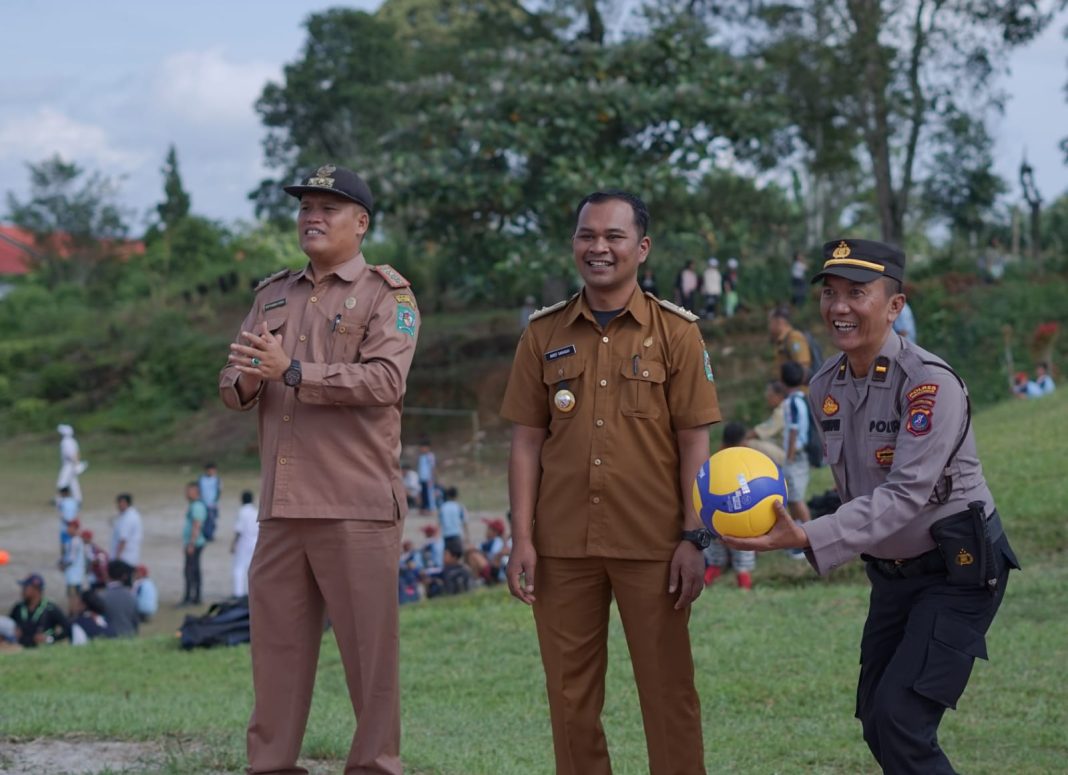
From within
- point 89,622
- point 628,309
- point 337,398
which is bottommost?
point 89,622

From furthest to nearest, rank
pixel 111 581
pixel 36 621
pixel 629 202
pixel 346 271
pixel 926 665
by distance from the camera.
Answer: pixel 111 581 < pixel 36 621 < pixel 346 271 < pixel 629 202 < pixel 926 665

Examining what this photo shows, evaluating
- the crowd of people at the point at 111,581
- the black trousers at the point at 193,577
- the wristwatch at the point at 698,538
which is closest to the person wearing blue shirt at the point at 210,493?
the crowd of people at the point at 111,581

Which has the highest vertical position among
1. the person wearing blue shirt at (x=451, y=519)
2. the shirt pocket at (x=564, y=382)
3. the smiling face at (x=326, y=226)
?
the smiling face at (x=326, y=226)

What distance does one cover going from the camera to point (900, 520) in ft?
12.9

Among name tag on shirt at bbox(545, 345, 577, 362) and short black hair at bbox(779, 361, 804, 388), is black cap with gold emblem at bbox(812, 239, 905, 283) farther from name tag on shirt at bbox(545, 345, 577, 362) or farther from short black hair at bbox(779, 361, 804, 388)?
short black hair at bbox(779, 361, 804, 388)

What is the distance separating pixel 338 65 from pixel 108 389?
45.4 ft

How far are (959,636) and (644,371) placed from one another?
1320 millimetres

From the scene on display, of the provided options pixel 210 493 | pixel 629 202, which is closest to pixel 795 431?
pixel 629 202

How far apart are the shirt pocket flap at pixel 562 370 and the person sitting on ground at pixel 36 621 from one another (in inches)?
413

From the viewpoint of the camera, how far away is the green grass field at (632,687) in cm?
599

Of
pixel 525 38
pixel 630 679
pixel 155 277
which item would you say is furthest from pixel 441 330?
pixel 630 679

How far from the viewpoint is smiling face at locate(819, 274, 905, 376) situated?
13.7 ft

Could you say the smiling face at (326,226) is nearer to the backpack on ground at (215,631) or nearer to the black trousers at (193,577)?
the backpack on ground at (215,631)

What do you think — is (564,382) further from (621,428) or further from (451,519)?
(451,519)
